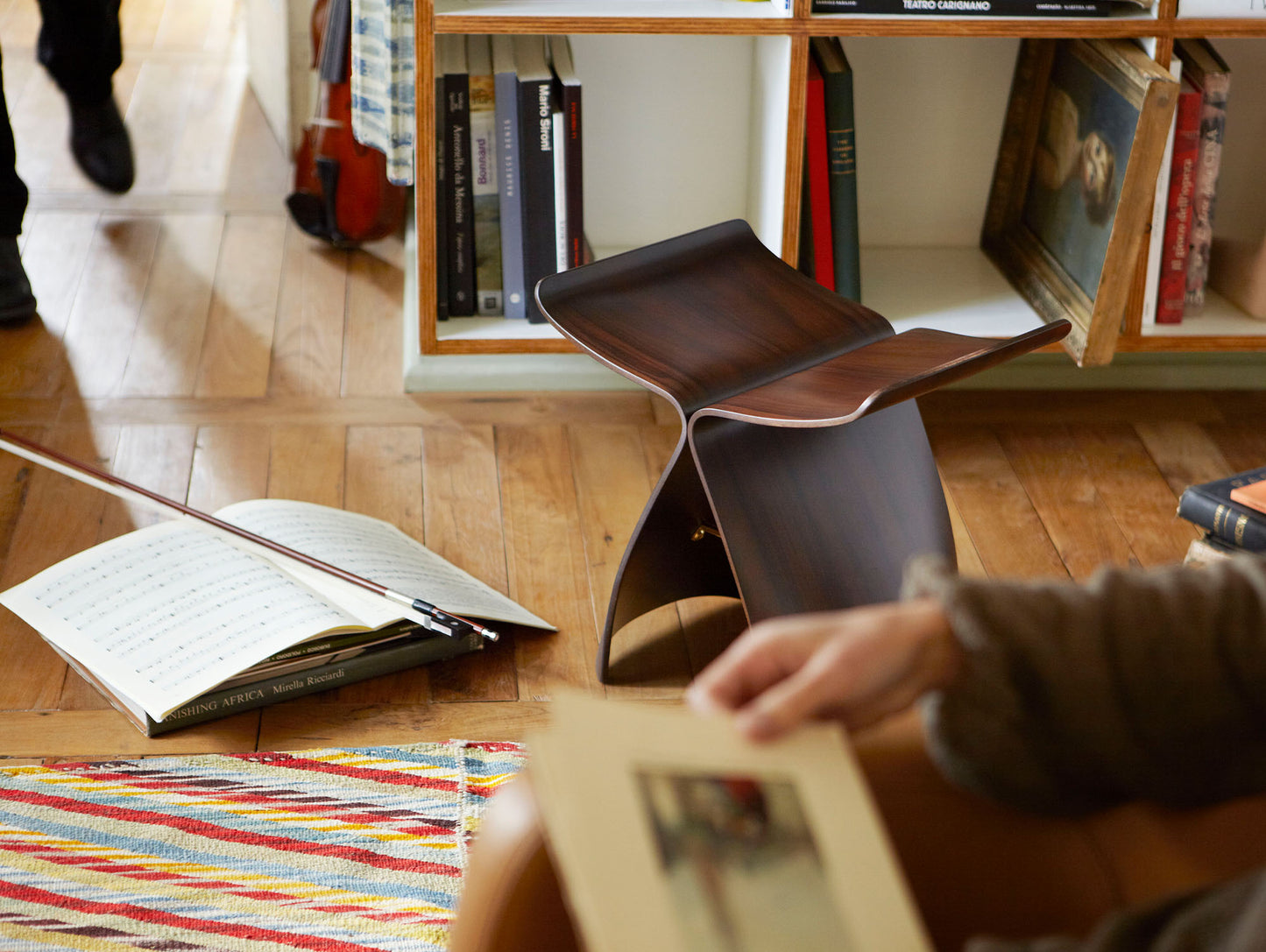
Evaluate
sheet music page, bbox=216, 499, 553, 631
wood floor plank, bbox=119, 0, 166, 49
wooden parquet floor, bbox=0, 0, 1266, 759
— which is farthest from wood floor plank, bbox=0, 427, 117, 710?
wood floor plank, bbox=119, 0, 166, 49

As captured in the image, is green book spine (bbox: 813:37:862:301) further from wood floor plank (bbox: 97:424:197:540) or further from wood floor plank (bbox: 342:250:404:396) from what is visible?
wood floor plank (bbox: 97:424:197:540)

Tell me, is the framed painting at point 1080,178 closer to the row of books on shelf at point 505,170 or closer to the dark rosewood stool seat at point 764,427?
the dark rosewood stool seat at point 764,427

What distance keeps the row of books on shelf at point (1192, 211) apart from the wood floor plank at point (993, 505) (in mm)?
315

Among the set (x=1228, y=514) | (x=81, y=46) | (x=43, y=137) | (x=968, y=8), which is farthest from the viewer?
(x=43, y=137)

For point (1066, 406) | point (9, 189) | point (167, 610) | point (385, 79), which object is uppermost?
point (385, 79)

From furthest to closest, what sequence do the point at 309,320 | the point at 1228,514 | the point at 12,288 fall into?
the point at 309,320 → the point at 12,288 → the point at 1228,514

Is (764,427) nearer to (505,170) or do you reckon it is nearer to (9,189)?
(505,170)

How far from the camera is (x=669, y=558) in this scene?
1.31 m

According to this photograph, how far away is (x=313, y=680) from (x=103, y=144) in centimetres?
147

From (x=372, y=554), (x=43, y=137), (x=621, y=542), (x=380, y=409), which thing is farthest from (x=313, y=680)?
(x=43, y=137)

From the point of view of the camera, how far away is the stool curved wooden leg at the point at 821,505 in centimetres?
116

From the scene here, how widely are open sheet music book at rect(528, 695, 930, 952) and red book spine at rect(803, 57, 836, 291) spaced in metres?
1.33

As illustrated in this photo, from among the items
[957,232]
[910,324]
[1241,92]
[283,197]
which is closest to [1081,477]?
[910,324]

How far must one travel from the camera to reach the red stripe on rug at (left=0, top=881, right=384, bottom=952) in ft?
3.27
